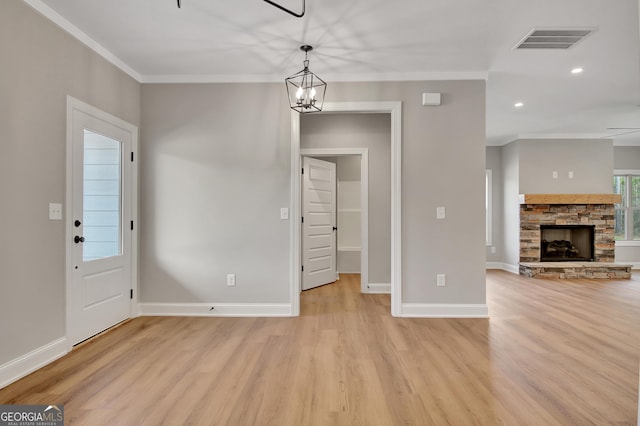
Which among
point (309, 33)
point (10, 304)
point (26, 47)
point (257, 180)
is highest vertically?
point (309, 33)

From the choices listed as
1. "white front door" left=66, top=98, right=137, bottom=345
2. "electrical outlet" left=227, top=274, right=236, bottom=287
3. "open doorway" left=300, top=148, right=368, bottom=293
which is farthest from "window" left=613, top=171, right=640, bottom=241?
"white front door" left=66, top=98, right=137, bottom=345

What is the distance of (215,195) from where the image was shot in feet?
13.0

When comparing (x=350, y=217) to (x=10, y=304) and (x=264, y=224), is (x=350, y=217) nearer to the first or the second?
(x=264, y=224)

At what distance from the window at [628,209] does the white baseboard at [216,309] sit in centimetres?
783

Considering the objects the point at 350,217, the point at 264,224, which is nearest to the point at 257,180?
the point at 264,224

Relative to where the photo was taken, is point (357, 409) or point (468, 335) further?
point (468, 335)

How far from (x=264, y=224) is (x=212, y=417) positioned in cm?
224

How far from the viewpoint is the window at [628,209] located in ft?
24.9

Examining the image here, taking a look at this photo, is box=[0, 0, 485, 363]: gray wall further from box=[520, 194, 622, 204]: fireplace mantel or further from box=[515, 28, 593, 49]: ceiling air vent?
box=[520, 194, 622, 204]: fireplace mantel

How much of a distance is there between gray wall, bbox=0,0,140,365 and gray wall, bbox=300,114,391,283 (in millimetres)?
3014

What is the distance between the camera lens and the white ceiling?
106 inches

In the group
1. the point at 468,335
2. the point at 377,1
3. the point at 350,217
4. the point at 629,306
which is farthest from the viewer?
the point at 350,217

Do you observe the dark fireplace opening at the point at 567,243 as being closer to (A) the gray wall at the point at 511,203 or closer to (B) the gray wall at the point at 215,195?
(A) the gray wall at the point at 511,203

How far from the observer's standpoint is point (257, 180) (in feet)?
13.0
